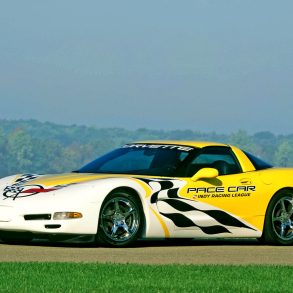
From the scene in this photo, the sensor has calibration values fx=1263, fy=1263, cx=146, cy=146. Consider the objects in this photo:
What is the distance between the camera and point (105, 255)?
50.2ft

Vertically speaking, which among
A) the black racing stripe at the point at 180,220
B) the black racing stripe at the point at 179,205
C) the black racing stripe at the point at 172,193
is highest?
the black racing stripe at the point at 172,193

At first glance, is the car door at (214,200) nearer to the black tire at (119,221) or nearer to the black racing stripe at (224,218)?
the black racing stripe at (224,218)

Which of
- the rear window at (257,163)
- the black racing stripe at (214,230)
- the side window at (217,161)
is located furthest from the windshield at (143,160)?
the rear window at (257,163)

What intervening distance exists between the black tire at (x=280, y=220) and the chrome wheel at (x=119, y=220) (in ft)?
7.53

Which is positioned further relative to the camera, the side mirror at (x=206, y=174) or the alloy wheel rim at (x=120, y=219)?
the side mirror at (x=206, y=174)

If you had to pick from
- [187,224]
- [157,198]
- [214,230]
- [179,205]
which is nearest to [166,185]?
[157,198]

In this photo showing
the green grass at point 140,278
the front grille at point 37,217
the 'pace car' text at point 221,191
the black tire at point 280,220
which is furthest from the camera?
the black tire at point 280,220

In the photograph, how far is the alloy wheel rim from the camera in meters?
16.5

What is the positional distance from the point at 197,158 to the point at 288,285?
18.9 ft

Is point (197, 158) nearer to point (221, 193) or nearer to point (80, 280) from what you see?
point (221, 193)

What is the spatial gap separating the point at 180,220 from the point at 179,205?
206mm

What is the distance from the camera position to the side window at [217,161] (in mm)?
17750

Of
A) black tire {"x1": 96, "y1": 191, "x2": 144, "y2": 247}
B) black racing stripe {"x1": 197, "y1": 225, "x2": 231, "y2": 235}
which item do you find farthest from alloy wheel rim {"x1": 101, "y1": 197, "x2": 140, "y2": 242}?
black racing stripe {"x1": 197, "y1": 225, "x2": 231, "y2": 235}

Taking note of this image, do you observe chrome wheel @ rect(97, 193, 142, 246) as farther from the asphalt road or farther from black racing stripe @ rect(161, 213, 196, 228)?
black racing stripe @ rect(161, 213, 196, 228)
